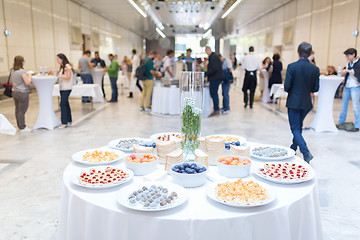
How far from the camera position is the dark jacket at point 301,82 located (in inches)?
145

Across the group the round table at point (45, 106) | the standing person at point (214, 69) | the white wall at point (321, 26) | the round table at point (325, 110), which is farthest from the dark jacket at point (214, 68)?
the white wall at point (321, 26)

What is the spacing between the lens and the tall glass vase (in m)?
2.12

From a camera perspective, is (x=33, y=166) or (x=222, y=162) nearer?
(x=222, y=162)

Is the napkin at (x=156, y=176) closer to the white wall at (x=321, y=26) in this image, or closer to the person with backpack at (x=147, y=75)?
the person with backpack at (x=147, y=75)

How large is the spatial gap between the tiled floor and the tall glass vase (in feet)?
4.29

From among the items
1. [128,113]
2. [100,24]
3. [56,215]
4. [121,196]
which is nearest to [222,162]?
[121,196]

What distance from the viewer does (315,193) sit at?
6.09 feet

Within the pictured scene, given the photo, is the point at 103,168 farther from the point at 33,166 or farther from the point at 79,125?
the point at 79,125

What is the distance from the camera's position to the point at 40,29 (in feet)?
40.6

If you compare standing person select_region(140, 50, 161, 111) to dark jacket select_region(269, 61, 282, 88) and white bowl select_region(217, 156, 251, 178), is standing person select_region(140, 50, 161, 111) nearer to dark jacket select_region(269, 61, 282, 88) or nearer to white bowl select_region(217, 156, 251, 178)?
dark jacket select_region(269, 61, 282, 88)

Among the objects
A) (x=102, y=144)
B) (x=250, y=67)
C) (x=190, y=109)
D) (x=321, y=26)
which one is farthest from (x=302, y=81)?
(x=321, y=26)

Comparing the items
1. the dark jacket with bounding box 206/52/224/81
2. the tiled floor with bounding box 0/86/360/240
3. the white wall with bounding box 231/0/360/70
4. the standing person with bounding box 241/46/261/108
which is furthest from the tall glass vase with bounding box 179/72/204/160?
the white wall with bounding box 231/0/360/70

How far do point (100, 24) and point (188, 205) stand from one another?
20.1 metres

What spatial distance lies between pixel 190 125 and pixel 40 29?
1200 centimetres
